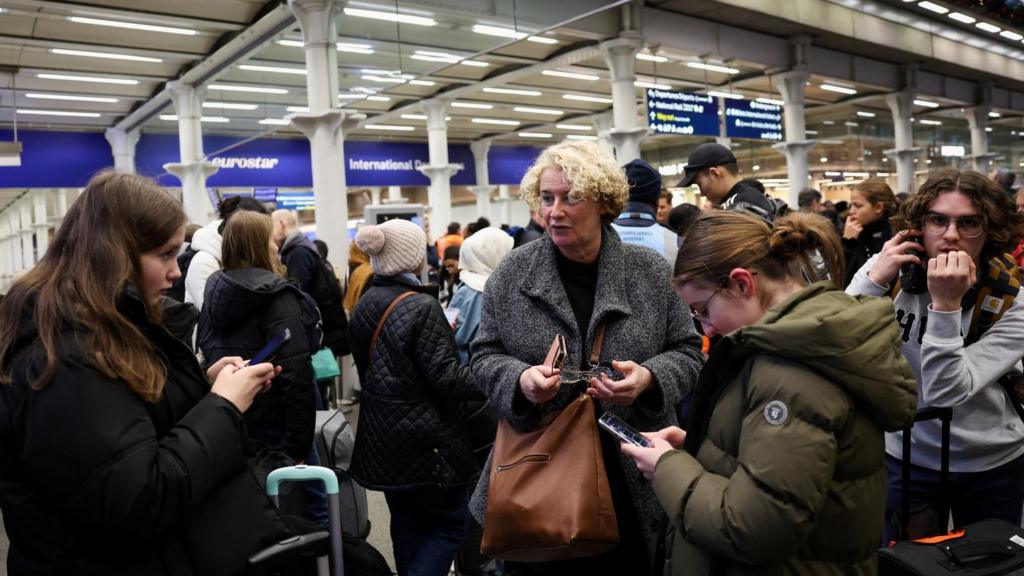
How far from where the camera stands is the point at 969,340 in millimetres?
2154

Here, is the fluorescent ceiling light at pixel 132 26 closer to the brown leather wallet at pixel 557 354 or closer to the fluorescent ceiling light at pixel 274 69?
the fluorescent ceiling light at pixel 274 69

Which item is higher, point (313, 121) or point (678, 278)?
point (313, 121)

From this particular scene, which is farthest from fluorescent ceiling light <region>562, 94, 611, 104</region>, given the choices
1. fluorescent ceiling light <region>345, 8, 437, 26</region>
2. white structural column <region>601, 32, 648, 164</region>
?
fluorescent ceiling light <region>345, 8, 437, 26</region>

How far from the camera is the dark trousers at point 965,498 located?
2186 millimetres

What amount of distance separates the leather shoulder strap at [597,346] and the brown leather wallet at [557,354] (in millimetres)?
131

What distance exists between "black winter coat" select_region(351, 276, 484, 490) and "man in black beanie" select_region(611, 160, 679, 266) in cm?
98

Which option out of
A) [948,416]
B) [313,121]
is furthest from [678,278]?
[313,121]

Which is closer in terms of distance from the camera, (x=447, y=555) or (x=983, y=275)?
(x=983, y=275)

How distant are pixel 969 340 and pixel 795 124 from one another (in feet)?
48.5

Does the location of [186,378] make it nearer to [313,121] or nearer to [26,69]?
[313,121]

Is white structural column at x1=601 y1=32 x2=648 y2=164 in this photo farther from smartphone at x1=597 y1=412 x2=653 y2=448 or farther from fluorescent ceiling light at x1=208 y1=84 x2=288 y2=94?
smartphone at x1=597 y1=412 x2=653 y2=448

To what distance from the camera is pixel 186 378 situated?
1.67m

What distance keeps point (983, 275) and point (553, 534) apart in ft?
4.56

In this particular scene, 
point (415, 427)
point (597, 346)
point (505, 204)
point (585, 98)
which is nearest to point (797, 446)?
point (597, 346)
